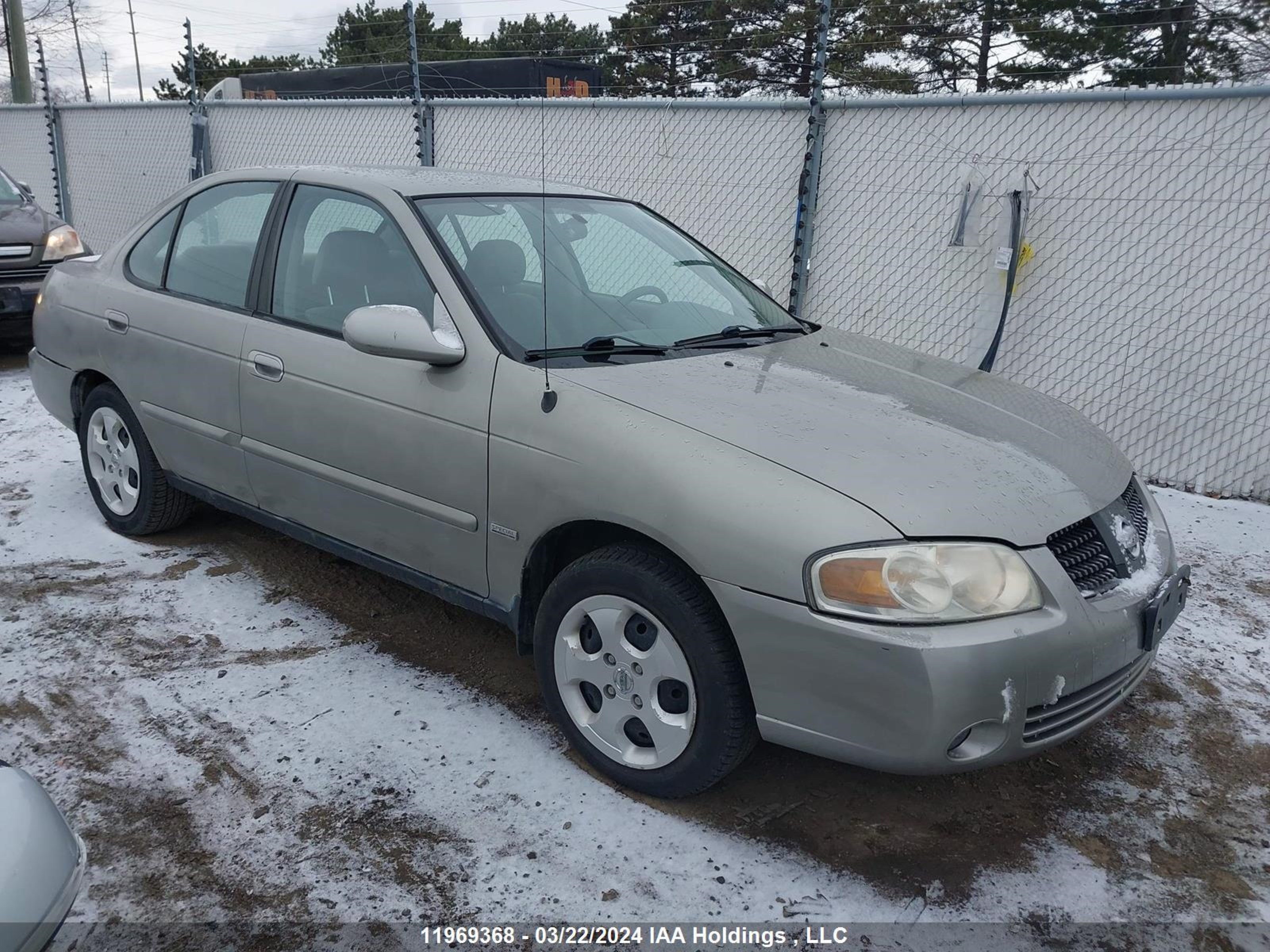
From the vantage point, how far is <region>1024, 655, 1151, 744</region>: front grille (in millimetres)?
2369

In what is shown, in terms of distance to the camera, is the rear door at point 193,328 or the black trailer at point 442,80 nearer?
the rear door at point 193,328

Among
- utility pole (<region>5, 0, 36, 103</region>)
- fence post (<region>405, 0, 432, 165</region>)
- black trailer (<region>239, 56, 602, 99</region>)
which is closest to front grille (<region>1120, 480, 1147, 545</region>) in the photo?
fence post (<region>405, 0, 432, 165</region>)

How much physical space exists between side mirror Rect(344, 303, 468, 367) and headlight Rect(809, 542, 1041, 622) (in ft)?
4.28

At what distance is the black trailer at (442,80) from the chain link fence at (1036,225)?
4.17 metres

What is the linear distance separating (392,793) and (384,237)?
181 cm

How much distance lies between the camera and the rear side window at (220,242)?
373 centimetres

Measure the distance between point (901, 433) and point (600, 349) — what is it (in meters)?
0.94

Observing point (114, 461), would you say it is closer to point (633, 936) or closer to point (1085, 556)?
point (633, 936)

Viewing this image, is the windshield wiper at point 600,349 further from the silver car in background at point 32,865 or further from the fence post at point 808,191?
the fence post at point 808,191

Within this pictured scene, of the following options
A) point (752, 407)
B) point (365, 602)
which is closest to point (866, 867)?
point (752, 407)

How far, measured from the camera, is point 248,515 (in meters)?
3.85

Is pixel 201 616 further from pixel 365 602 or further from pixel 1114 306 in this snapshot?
pixel 1114 306

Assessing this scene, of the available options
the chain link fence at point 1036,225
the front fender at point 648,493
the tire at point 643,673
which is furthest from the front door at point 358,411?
the chain link fence at point 1036,225

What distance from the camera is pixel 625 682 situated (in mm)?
2676
